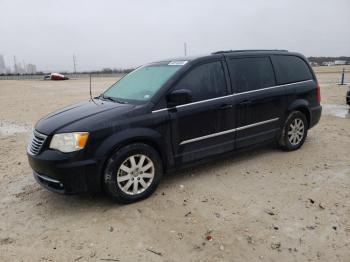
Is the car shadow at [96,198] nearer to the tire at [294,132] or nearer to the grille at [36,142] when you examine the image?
the grille at [36,142]

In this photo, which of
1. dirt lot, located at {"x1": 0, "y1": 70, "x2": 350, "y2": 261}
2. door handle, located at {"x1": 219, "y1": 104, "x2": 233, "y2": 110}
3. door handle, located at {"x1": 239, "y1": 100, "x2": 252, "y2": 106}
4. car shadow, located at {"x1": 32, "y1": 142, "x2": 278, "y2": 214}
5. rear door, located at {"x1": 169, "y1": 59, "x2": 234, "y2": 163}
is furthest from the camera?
door handle, located at {"x1": 239, "y1": 100, "x2": 252, "y2": 106}

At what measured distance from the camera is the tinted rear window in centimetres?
544

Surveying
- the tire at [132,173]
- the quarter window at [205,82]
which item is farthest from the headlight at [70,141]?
the quarter window at [205,82]

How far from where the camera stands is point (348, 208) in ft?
11.7

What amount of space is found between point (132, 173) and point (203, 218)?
988mm

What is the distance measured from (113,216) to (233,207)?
1365 millimetres

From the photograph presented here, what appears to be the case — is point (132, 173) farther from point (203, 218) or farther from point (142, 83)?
point (142, 83)

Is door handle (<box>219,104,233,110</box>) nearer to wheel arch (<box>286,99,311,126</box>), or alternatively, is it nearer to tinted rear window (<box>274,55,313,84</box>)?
tinted rear window (<box>274,55,313,84</box>)

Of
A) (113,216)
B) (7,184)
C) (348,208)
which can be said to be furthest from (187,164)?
(7,184)

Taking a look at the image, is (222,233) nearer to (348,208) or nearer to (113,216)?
(113,216)

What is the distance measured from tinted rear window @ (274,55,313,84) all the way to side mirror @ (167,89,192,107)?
6.85 feet

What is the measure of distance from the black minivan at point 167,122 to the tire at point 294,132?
0.02m

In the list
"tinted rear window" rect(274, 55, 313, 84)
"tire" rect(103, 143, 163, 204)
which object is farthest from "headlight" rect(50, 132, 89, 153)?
"tinted rear window" rect(274, 55, 313, 84)

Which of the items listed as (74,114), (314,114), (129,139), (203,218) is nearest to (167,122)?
(129,139)
